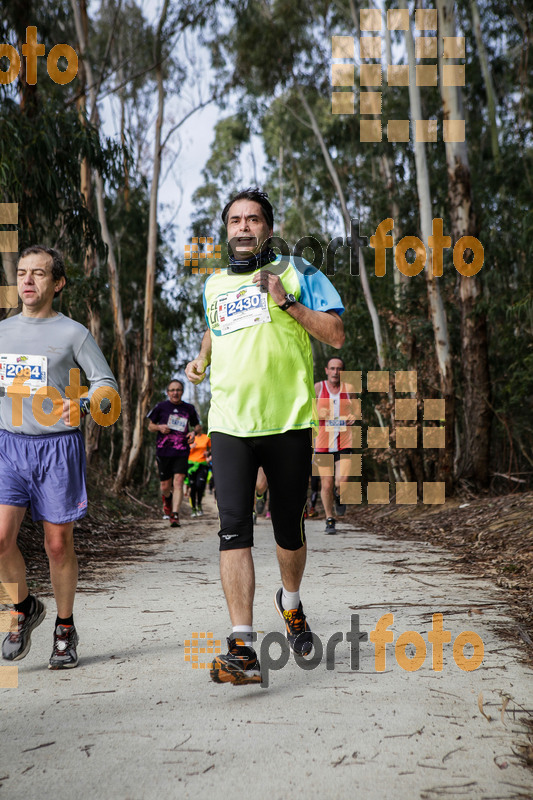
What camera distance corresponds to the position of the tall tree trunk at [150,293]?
57.8 feet

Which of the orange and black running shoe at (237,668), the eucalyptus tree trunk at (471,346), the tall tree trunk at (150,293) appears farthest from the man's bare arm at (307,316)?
the tall tree trunk at (150,293)

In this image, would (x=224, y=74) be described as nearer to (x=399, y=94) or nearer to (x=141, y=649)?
(x=399, y=94)

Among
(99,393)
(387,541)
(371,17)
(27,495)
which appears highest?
(371,17)

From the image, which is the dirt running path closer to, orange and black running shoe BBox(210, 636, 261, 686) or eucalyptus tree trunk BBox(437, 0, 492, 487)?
orange and black running shoe BBox(210, 636, 261, 686)

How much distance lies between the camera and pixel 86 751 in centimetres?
243

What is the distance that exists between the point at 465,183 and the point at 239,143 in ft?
68.6

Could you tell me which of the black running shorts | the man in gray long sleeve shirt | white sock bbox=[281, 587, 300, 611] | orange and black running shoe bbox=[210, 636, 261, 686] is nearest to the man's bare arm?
the black running shorts

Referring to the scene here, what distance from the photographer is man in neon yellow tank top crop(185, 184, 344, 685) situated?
3283 mm

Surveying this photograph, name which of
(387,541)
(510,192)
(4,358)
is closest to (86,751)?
(4,358)

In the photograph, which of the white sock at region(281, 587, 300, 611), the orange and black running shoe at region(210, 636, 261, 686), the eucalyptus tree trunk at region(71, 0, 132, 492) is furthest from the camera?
the eucalyptus tree trunk at region(71, 0, 132, 492)

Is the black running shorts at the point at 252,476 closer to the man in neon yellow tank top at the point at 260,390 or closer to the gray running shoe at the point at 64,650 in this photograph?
the man in neon yellow tank top at the point at 260,390

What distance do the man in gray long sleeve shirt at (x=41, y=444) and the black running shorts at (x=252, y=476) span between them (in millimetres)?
555

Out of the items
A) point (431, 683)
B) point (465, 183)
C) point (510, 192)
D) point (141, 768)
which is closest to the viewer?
point (141, 768)

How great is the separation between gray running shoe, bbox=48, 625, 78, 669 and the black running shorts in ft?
2.50
